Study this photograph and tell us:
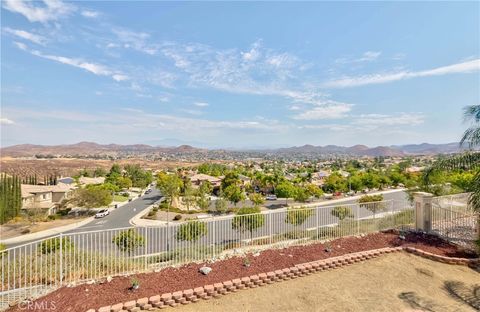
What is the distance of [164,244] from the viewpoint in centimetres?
878

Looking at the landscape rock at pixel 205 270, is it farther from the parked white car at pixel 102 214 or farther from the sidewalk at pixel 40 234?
the parked white car at pixel 102 214

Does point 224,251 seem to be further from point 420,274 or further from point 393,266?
point 420,274

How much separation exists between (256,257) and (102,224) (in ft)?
90.1

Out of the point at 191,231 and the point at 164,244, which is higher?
the point at 191,231

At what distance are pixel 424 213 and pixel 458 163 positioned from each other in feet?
6.79

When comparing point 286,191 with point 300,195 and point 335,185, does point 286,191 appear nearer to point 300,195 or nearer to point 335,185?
point 300,195

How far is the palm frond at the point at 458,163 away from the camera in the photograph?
8461mm

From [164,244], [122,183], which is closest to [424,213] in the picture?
[164,244]

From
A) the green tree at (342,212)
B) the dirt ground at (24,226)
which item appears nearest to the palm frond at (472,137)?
the green tree at (342,212)

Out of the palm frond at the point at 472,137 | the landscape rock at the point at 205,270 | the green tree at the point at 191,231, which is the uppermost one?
the palm frond at the point at 472,137

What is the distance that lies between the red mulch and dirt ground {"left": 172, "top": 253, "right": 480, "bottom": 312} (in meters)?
0.56

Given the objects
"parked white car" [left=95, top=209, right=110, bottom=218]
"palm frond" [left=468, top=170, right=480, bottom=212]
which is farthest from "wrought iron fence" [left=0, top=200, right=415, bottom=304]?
"parked white car" [left=95, top=209, right=110, bottom=218]

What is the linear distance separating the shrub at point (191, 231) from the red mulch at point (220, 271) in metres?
1.72

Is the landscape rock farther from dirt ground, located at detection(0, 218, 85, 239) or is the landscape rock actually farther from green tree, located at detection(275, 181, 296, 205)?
green tree, located at detection(275, 181, 296, 205)
